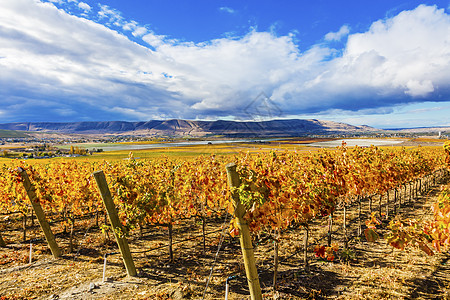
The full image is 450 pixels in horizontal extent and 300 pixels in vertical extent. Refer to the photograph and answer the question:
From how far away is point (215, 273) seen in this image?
26.8 ft

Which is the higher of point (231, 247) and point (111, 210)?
point (111, 210)

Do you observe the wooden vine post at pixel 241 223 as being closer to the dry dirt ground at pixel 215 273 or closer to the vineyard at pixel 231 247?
Answer: the vineyard at pixel 231 247

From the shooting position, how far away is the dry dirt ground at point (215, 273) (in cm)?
676

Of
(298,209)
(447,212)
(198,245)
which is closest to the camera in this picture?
(447,212)

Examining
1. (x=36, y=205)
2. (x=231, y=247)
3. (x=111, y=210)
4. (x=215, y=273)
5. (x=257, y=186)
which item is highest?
(x=257, y=186)

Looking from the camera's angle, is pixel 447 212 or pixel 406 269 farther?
pixel 406 269

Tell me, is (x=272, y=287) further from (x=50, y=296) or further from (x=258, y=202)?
(x=50, y=296)

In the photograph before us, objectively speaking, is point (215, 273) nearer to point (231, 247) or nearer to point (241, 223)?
point (231, 247)

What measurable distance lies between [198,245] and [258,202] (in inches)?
307

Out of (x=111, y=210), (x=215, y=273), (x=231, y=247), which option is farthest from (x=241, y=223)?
(x=231, y=247)

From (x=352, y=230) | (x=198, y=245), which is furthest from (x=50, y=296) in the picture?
(x=352, y=230)

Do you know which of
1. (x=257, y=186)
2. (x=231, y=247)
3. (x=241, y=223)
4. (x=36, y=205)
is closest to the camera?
(x=241, y=223)

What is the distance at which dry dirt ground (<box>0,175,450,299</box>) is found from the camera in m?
6.76

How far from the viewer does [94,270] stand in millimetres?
8367
